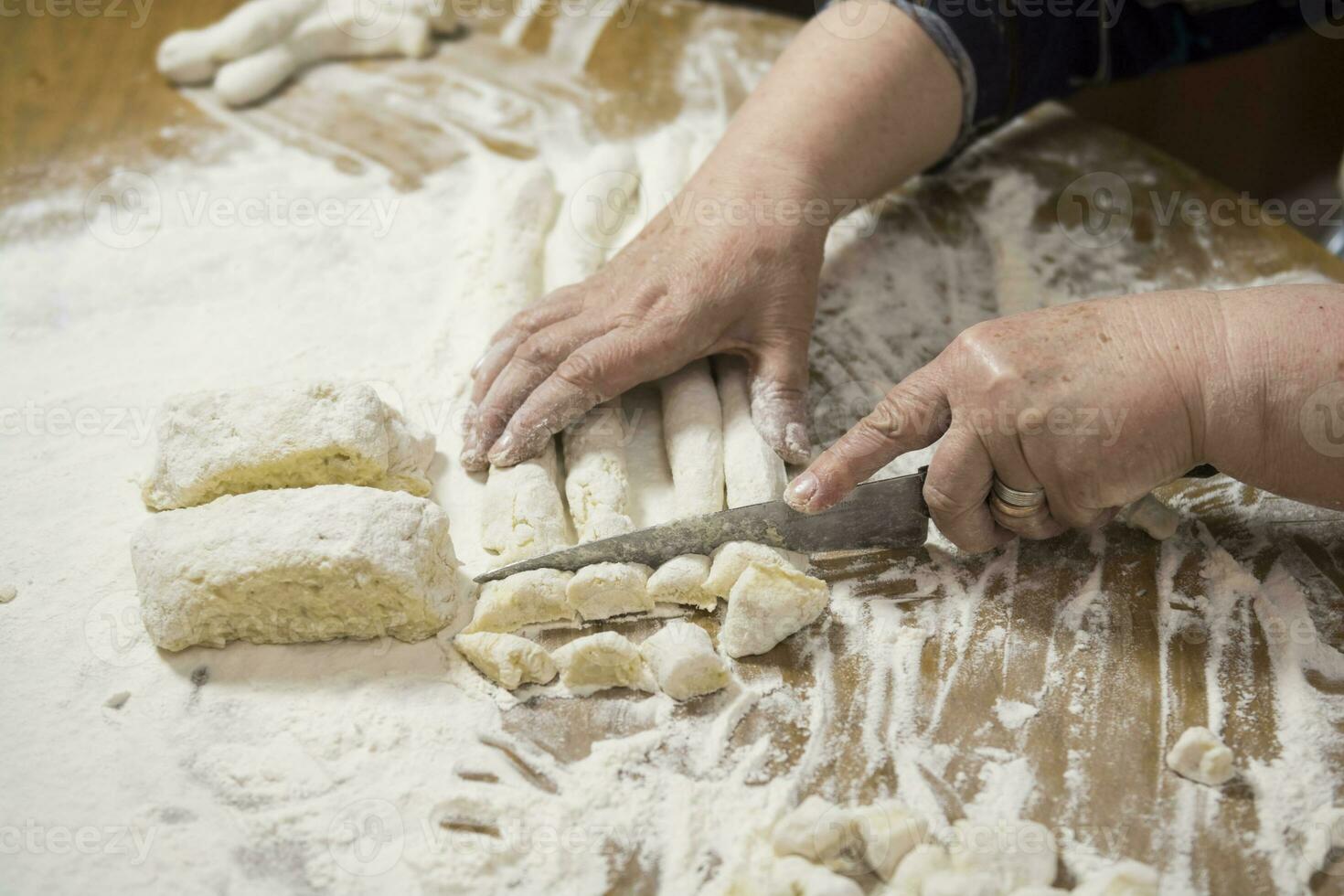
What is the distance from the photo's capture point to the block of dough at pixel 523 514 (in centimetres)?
169

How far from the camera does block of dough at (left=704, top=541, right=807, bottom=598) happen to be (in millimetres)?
1597

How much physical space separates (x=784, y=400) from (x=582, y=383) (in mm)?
371

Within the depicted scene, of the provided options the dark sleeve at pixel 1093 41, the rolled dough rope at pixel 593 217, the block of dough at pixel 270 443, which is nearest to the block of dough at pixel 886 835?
the block of dough at pixel 270 443

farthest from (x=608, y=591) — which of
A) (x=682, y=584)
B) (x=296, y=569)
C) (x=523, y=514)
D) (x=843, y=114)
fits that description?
(x=843, y=114)

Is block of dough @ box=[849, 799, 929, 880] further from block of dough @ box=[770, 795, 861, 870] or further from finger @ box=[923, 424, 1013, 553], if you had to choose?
finger @ box=[923, 424, 1013, 553]

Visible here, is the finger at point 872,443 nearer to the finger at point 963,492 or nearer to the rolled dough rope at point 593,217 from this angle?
the finger at point 963,492

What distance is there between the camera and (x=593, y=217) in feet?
7.86

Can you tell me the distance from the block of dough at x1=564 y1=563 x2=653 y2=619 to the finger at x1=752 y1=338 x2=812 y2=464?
15.0 inches

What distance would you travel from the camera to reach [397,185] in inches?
101

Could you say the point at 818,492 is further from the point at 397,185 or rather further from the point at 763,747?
the point at 397,185

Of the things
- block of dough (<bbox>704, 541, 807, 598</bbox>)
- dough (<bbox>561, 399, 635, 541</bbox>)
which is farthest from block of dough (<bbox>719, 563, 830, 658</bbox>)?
dough (<bbox>561, 399, 635, 541</bbox>)

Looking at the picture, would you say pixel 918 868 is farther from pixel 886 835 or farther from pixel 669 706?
pixel 669 706

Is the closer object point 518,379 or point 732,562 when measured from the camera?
point 732,562

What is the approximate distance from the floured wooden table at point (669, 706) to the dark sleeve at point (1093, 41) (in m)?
0.43
